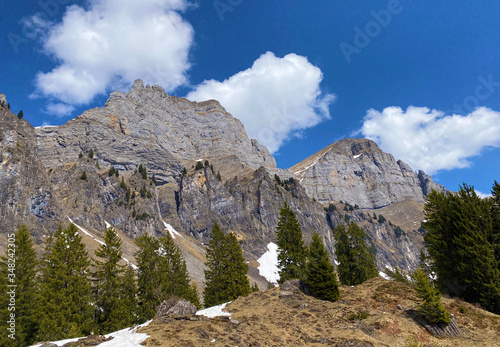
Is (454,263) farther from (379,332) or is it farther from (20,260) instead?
(20,260)

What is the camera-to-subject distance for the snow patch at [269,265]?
145 m

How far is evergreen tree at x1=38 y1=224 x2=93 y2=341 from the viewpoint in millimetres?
28094

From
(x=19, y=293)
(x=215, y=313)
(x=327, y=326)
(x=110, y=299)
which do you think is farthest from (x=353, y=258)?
(x=19, y=293)

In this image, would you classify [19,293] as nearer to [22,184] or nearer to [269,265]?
[22,184]

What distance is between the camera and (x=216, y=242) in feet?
153

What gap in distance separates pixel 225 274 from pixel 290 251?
10.4 meters

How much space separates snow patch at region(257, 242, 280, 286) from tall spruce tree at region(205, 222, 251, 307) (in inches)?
3814

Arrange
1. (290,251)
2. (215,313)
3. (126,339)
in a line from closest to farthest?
(126,339), (215,313), (290,251)

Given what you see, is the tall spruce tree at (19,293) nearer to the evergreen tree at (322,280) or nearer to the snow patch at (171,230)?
the evergreen tree at (322,280)

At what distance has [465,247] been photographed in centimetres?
2788

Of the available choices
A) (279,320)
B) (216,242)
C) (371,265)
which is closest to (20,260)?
(216,242)

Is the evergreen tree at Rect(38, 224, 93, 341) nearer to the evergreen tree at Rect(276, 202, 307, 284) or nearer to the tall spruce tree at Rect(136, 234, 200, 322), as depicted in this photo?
the tall spruce tree at Rect(136, 234, 200, 322)

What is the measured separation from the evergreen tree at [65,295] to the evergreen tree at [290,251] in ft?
80.2

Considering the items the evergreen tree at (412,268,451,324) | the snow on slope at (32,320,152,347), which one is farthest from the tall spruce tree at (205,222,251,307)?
the evergreen tree at (412,268,451,324)
